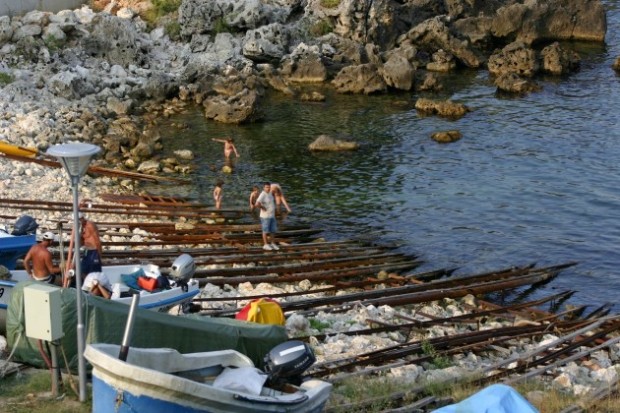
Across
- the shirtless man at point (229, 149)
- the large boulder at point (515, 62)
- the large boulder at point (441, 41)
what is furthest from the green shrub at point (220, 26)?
the shirtless man at point (229, 149)

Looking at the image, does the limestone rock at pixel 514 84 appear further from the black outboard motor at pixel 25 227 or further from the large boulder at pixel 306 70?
the black outboard motor at pixel 25 227

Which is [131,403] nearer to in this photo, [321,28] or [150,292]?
[150,292]

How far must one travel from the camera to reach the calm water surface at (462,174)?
2738 cm

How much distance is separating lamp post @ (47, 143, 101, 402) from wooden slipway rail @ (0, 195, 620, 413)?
3509 millimetres

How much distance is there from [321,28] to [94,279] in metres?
37.9

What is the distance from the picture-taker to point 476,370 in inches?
637

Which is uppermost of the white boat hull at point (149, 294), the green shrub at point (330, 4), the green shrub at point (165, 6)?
the green shrub at point (330, 4)

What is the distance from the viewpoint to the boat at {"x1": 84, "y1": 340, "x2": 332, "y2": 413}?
34.6ft

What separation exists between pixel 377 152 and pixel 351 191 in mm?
Answer: 4940

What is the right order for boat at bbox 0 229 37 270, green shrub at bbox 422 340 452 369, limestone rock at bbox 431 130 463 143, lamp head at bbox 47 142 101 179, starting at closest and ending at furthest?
lamp head at bbox 47 142 101 179
green shrub at bbox 422 340 452 369
boat at bbox 0 229 37 270
limestone rock at bbox 431 130 463 143

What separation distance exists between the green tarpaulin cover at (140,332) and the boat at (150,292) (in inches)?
74.7

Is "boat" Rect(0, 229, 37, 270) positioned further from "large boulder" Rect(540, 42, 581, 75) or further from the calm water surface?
"large boulder" Rect(540, 42, 581, 75)

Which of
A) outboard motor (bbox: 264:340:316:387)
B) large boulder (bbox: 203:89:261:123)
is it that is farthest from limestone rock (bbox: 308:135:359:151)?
outboard motor (bbox: 264:340:316:387)

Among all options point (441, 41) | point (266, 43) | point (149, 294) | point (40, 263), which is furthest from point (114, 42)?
point (149, 294)
